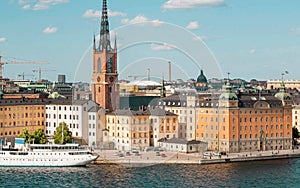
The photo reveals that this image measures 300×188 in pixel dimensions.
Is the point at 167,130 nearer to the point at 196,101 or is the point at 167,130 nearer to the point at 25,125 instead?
the point at 196,101

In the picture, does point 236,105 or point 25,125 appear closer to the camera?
point 236,105

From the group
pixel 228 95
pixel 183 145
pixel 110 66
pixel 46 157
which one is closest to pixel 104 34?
pixel 110 66

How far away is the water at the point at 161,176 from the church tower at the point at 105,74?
12.6 meters

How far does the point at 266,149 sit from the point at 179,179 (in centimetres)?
1424

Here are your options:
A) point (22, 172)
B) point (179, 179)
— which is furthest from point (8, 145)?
point (179, 179)

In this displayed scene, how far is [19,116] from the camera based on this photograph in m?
55.5

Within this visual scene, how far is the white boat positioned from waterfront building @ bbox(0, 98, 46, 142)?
36.1 ft

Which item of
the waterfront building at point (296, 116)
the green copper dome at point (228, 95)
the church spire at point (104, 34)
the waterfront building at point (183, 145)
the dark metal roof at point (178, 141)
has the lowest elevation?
the waterfront building at point (183, 145)

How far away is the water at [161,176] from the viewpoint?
35.2 metres

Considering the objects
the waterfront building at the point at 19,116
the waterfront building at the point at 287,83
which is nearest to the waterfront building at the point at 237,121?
the waterfront building at the point at 19,116

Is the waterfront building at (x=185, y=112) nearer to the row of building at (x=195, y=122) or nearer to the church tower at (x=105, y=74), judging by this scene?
the row of building at (x=195, y=122)

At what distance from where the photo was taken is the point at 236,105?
47.5 m

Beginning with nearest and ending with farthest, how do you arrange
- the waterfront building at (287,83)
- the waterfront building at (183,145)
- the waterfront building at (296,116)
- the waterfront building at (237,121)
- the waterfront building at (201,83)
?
the waterfront building at (183,145), the waterfront building at (237,121), the waterfront building at (296,116), the waterfront building at (201,83), the waterfront building at (287,83)

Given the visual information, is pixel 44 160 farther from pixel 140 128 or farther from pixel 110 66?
pixel 110 66
